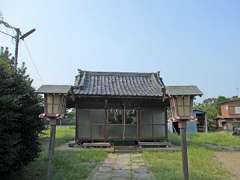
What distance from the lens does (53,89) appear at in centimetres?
659

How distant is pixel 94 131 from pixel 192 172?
8.10m

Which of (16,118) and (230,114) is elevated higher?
(230,114)

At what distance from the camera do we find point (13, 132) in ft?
23.5

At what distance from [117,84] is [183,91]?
12.7 metres

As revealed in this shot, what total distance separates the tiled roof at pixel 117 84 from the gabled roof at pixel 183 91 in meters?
10.1

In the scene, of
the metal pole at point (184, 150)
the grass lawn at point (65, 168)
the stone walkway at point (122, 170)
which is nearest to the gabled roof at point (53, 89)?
the metal pole at point (184, 150)

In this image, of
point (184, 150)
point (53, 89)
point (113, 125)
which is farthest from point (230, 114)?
point (53, 89)

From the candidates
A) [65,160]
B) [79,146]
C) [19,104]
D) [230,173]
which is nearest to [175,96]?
[19,104]

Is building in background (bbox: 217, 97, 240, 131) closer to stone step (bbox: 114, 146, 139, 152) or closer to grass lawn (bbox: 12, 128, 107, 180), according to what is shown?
stone step (bbox: 114, 146, 139, 152)

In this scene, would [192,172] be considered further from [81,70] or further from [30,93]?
[81,70]

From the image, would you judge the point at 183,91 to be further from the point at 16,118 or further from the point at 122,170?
the point at 122,170

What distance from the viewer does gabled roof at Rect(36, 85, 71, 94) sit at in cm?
649

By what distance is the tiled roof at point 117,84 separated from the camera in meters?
16.5

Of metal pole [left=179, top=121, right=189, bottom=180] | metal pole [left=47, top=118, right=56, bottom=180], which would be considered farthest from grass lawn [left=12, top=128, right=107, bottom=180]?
metal pole [left=179, top=121, right=189, bottom=180]
